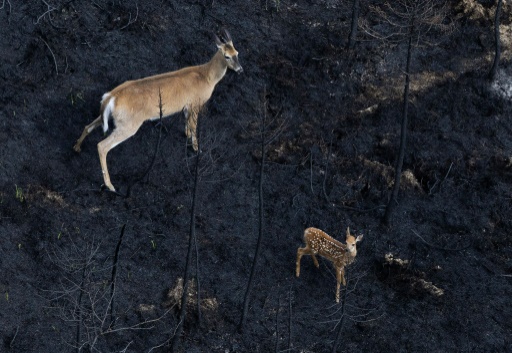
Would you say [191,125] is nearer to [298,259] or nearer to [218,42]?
[218,42]

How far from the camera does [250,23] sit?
2838cm

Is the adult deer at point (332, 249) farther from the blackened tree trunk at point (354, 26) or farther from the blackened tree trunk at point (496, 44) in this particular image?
the blackened tree trunk at point (496, 44)

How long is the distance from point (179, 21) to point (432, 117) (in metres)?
6.37

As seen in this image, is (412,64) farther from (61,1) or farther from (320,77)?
(61,1)

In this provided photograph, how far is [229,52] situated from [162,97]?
6.00 ft

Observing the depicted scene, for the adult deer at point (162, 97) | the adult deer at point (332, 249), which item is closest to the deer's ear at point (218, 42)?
the adult deer at point (162, 97)

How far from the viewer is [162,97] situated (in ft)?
80.2

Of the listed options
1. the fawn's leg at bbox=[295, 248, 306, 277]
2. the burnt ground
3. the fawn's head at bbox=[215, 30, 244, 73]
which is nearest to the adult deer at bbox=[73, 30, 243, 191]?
the fawn's head at bbox=[215, 30, 244, 73]

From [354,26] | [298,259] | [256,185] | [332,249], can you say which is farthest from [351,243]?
[354,26]

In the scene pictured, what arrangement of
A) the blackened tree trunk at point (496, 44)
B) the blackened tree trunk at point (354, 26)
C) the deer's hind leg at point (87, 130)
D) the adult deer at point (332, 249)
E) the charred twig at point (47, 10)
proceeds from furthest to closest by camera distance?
the blackened tree trunk at point (496, 44), the blackened tree trunk at point (354, 26), the charred twig at point (47, 10), the deer's hind leg at point (87, 130), the adult deer at point (332, 249)

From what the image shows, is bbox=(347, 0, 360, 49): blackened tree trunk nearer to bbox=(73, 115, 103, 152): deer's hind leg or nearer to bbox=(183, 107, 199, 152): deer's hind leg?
bbox=(183, 107, 199, 152): deer's hind leg

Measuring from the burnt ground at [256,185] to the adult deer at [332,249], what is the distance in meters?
0.62

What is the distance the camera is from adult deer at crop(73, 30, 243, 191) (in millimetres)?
23969

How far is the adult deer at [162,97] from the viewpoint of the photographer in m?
24.0
